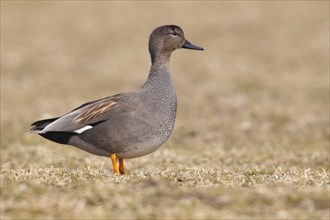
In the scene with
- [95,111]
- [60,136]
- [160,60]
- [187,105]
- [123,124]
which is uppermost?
[160,60]

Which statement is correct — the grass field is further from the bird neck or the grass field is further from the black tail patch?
the bird neck

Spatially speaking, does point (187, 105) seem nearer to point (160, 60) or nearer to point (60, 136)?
point (160, 60)

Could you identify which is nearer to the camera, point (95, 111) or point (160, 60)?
point (95, 111)

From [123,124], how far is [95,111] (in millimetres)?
488

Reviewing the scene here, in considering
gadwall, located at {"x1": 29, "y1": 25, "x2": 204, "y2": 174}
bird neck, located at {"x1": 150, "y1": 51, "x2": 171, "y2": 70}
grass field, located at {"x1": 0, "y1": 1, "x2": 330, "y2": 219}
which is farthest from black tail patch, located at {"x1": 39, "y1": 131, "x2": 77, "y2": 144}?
bird neck, located at {"x1": 150, "y1": 51, "x2": 171, "y2": 70}

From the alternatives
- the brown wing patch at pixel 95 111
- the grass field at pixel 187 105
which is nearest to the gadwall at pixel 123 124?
the brown wing patch at pixel 95 111

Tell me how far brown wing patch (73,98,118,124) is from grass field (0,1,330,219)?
632 mm

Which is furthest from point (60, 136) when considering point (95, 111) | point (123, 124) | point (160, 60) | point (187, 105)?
point (187, 105)

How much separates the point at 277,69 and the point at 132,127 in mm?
16740

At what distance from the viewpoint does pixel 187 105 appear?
19406 millimetres

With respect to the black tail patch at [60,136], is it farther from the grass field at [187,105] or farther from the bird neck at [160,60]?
the bird neck at [160,60]

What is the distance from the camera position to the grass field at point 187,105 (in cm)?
706

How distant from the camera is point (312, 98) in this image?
2009 centimetres

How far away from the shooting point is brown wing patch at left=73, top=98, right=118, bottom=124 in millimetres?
9125
